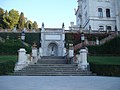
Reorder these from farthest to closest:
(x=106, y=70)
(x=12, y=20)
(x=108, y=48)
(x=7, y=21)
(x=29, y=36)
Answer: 1. (x=12, y=20)
2. (x=7, y=21)
3. (x=29, y=36)
4. (x=108, y=48)
5. (x=106, y=70)

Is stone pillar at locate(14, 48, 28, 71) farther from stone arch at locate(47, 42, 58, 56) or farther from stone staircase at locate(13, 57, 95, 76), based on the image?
stone arch at locate(47, 42, 58, 56)

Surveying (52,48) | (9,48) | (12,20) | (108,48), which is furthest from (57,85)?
(12,20)

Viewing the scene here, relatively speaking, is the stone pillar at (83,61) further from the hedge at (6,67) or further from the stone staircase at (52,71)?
the hedge at (6,67)

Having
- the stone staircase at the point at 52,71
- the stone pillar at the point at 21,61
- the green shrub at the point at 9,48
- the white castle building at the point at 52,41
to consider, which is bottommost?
the stone staircase at the point at 52,71

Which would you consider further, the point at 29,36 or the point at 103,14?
the point at 103,14

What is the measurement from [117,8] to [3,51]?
100 ft

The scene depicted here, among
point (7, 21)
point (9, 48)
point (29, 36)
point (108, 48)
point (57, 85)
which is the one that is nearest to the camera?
point (57, 85)

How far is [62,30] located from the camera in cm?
4125

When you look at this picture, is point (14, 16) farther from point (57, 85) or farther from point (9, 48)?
point (57, 85)

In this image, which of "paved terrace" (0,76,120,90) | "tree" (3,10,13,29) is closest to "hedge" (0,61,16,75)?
"paved terrace" (0,76,120,90)

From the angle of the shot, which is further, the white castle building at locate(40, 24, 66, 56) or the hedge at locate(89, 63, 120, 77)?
the white castle building at locate(40, 24, 66, 56)

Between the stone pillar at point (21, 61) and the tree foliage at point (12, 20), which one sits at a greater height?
the tree foliage at point (12, 20)

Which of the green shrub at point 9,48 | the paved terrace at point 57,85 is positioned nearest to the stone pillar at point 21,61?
the paved terrace at point 57,85

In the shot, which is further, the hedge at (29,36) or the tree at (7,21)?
the tree at (7,21)
